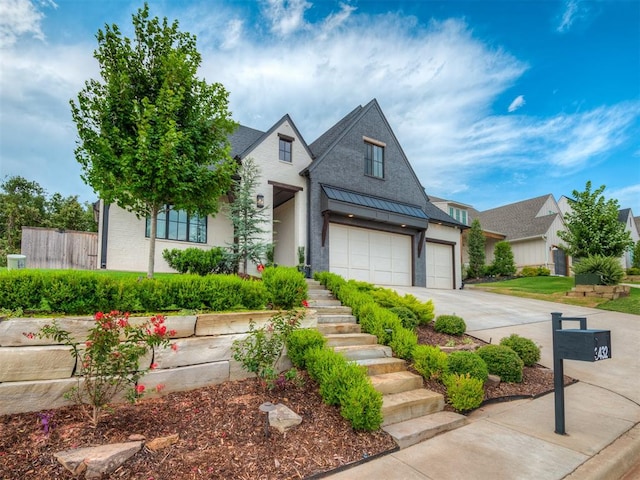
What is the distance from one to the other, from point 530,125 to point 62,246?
18669mm

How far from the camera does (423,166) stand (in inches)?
725

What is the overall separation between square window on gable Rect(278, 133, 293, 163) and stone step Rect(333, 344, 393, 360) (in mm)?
8574

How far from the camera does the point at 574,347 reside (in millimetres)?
3230

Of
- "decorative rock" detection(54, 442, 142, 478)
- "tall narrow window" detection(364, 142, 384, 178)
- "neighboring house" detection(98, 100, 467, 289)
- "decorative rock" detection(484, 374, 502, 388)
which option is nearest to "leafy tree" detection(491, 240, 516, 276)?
"neighboring house" detection(98, 100, 467, 289)

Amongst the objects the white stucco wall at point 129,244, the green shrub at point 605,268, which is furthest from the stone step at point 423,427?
the green shrub at point 605,268

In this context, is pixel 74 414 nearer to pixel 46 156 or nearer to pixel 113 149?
pixel 113 149

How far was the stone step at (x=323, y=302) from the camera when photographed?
6449 mm

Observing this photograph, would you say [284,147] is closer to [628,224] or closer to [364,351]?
[364,351]

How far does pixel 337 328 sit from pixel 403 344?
1.13 meters

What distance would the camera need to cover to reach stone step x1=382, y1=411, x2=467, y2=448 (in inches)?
128

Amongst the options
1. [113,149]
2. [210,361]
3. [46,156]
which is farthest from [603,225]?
[46,156]

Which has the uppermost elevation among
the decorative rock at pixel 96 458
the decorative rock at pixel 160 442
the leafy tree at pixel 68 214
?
the leafy tree at pixel 68 214

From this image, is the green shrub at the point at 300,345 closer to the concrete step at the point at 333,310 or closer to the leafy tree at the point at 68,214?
the concrete step at the point at 333,310

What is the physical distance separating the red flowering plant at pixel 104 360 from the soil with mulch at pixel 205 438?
0.15 metres
